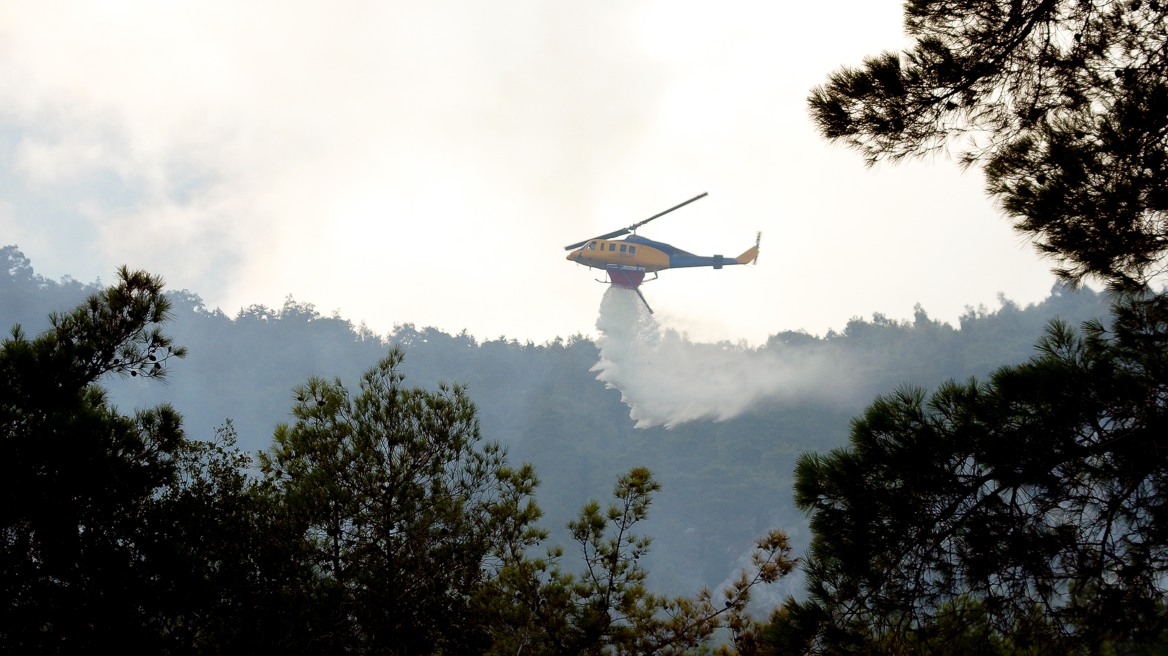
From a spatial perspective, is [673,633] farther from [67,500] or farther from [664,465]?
[664,465]

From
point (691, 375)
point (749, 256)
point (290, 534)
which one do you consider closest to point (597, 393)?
point (691, 375)

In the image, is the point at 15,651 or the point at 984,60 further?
the point at 15,651

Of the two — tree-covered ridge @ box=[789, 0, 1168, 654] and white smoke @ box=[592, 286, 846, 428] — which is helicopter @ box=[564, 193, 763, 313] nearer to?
white smoke @ box=[592, 286, 846, 428]

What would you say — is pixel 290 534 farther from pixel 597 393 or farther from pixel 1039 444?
pixel 597 393

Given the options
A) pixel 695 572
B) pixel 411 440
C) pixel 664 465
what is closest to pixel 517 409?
pixel 664 465

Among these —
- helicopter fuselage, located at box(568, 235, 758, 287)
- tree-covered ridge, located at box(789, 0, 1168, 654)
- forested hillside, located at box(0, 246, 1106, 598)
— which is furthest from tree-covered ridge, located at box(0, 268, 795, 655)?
forested hillside, located at box(0, 246, 1106, 598)

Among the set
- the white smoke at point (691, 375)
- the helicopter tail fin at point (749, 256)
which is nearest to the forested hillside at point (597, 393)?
the white smoke at point (691, 375)

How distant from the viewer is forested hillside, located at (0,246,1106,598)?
79.1 meters

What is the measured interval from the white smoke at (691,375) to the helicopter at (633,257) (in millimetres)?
19960

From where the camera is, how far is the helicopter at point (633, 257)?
4928 cm

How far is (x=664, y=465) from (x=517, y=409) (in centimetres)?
2138

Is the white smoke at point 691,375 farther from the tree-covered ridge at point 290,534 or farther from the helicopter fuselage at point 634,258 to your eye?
the tree-covered ridge at point 290,534

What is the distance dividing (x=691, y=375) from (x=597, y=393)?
39.7 feet

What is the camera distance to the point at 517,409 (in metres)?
102
